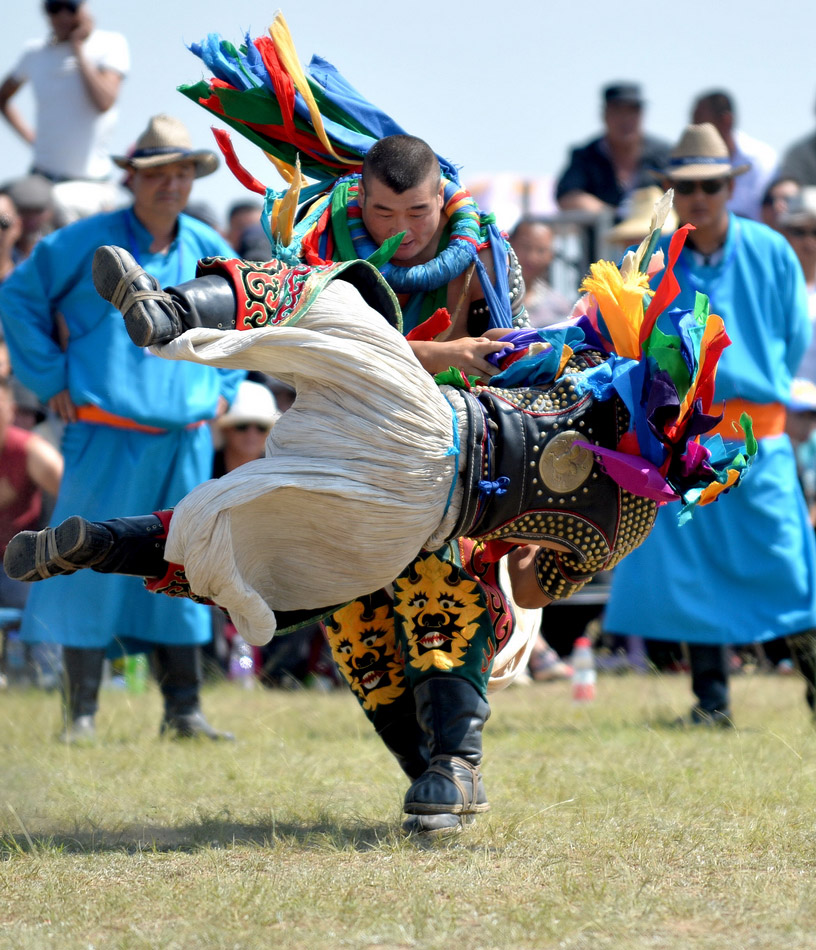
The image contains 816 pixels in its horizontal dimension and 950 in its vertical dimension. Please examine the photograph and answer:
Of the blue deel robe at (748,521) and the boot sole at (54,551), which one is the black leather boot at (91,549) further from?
the blue deel robe at (748,521)

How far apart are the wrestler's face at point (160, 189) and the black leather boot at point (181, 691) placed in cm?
171

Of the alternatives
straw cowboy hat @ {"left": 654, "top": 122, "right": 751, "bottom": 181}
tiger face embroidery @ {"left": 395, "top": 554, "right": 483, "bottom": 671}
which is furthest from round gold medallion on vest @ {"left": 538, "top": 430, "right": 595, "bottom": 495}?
straw cowboy hat @ {"left": 654, "top": 122, "right": 751, "bottom": 181}

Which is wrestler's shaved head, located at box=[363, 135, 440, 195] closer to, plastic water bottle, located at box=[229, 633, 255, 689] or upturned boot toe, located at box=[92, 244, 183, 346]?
upturned boot toe, located at box=[92, 244, 183, 346]

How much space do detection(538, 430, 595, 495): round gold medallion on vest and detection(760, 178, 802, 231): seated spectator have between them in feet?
17.6

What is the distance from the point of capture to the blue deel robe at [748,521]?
561 cm

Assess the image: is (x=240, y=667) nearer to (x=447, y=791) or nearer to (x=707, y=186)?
(x=707, y=186)

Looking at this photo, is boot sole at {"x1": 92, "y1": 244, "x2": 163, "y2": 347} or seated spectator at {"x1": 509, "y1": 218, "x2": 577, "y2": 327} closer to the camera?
boot sole at {"x1": 92, "y1": 244, "x2": 163, "y2": 347}

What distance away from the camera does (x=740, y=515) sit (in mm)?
5684

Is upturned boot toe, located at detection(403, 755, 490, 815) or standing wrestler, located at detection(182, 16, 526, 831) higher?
standing wrestler, located at detection(182, 16, 526, 831)

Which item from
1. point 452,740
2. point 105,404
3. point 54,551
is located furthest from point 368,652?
point 105,404

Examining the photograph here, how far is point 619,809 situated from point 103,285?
1847 mm

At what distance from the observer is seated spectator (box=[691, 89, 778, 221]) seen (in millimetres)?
8469

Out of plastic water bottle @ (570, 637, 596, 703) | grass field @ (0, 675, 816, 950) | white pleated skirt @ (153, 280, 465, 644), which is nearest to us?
grass field @ (0, 675, 816, 950)

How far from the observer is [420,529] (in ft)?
10.6
